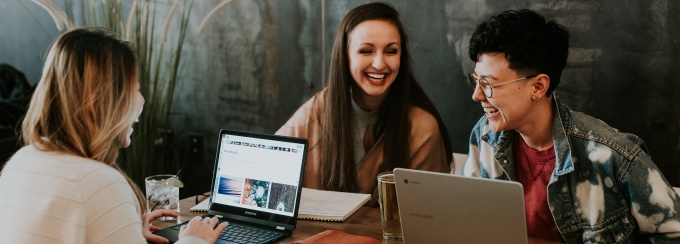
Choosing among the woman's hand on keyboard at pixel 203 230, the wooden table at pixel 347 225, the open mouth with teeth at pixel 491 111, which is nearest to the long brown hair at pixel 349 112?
the wooden table at pixel 347 225

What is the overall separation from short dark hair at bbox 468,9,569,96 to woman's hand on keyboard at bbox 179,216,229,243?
2.96 feet

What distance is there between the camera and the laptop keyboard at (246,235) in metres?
1.79

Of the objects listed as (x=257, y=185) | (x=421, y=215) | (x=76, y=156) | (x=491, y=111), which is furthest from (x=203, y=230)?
(x=491, y=111)

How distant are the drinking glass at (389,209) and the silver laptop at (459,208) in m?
0.17

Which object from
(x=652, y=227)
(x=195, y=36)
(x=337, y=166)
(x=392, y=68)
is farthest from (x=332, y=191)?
(x=195, y=36)

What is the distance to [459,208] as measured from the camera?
4.84 feet

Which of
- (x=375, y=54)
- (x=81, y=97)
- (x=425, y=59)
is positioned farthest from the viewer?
(x=425, y=59)

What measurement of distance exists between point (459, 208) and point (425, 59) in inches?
65.5

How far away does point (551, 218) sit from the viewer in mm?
1930

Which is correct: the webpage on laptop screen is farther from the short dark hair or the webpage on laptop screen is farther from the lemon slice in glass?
the short dark hair

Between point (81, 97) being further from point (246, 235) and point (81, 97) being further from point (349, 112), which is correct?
point (349, 112)

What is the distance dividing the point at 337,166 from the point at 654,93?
1.22m

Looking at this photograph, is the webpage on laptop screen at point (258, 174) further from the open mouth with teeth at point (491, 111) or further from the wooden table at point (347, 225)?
the open mouth with teeth at point (491, 111)

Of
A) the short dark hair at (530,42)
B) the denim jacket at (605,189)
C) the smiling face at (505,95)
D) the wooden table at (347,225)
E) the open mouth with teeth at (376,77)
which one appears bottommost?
the wooden table at (347,225)
